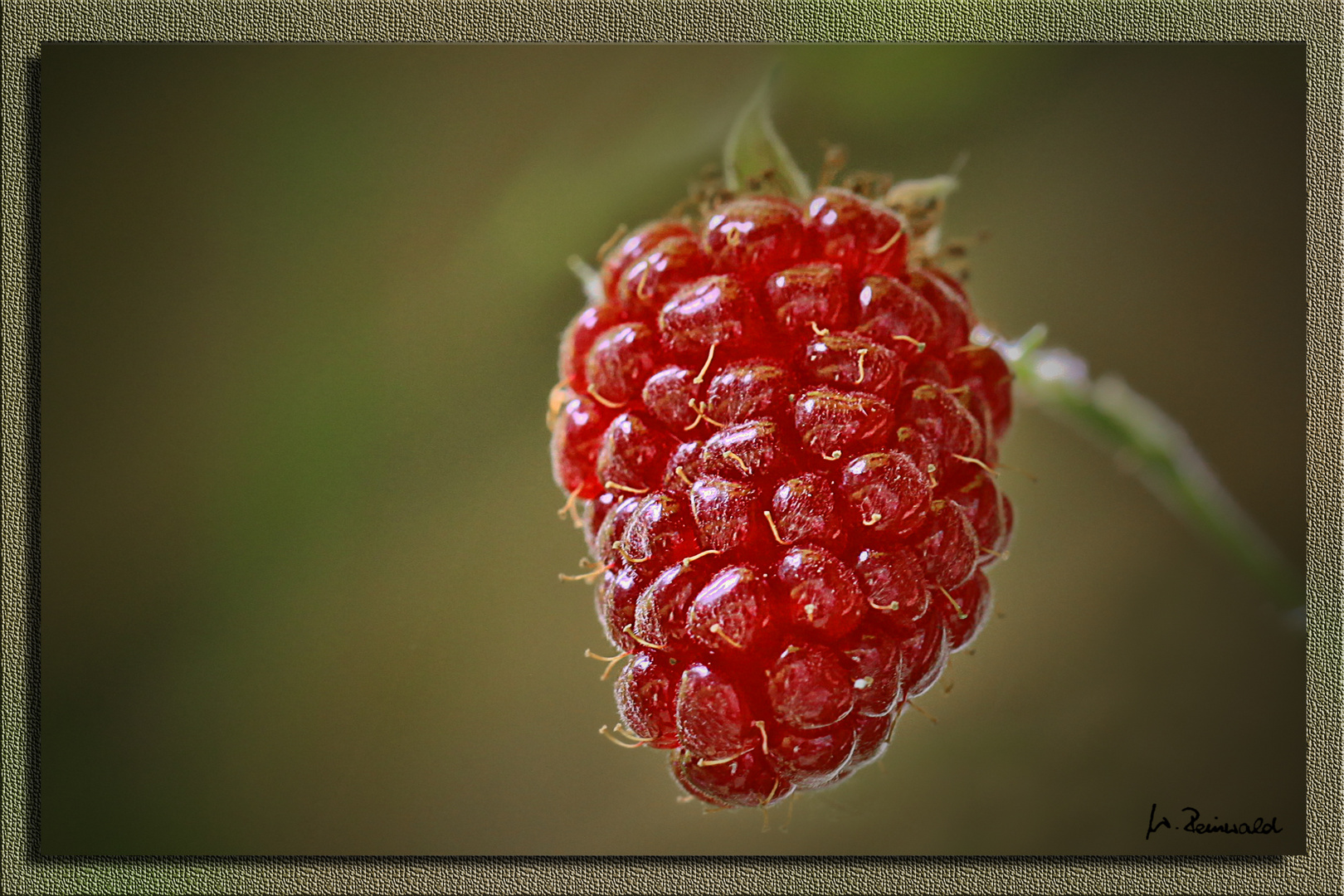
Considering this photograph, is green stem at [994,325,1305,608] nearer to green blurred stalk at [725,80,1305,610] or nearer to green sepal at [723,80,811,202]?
green blurred stalk at [725,80,1305,610]

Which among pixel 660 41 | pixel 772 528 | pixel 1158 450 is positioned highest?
pixel 660 41

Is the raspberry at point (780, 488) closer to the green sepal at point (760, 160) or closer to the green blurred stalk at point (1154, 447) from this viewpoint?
the green sepal at point (760, 160)

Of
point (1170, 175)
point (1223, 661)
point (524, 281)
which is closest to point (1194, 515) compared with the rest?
point (1223, 661)

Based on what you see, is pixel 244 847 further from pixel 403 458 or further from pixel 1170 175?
pixel 1170 175
